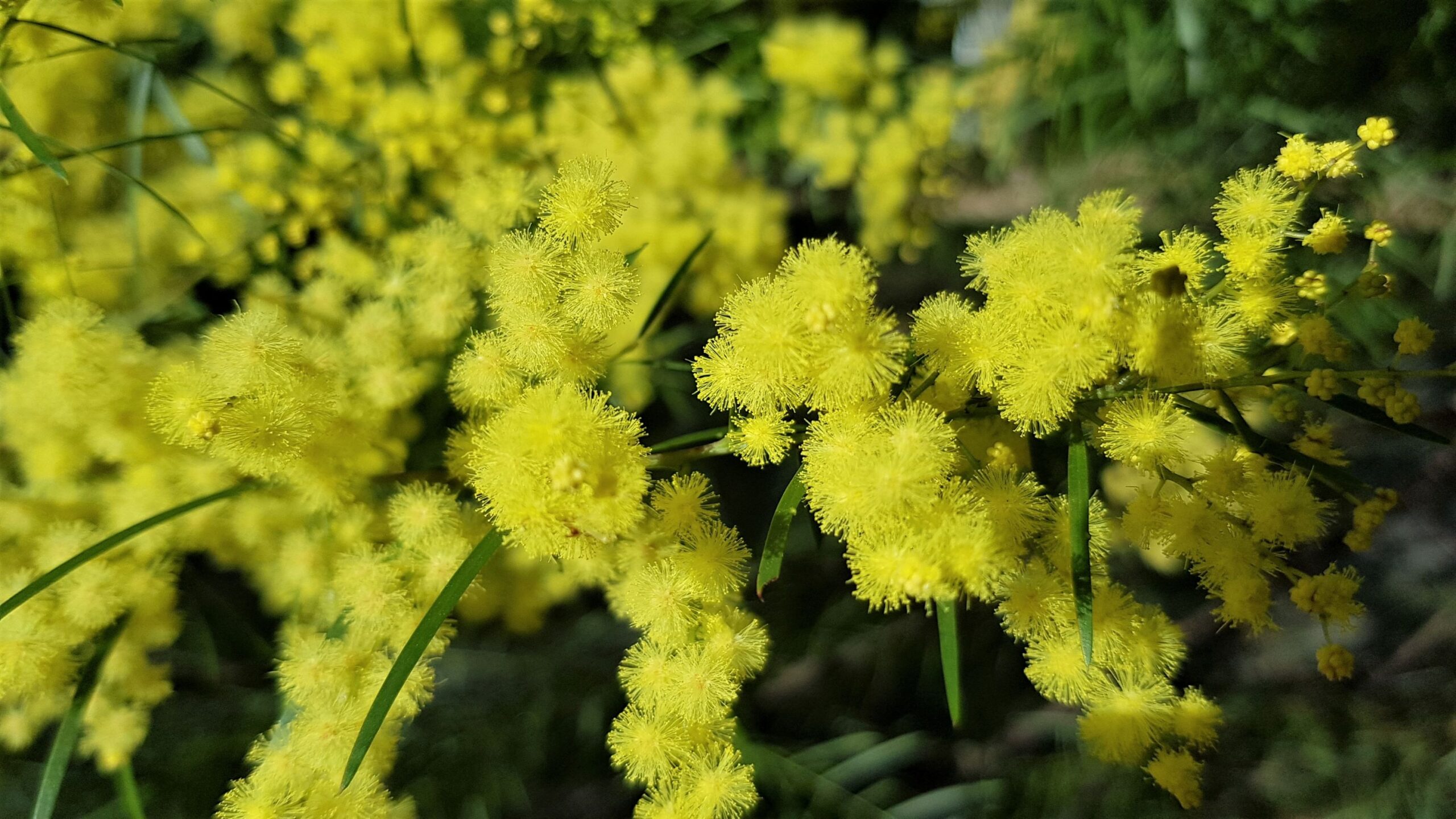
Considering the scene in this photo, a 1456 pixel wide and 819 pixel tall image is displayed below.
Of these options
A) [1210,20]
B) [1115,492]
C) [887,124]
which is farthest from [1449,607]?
[887,124]

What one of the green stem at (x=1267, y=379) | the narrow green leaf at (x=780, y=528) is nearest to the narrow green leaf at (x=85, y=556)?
the narrow green leaf at (x=780, y=528)

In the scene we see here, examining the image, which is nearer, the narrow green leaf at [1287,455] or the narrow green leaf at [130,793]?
the narrow green leaf at [1287,455]

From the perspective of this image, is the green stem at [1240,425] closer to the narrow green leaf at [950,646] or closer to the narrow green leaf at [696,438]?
the narrow green leaf at [950,646]

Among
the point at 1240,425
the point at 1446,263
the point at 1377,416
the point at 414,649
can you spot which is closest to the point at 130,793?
the point at 414,649

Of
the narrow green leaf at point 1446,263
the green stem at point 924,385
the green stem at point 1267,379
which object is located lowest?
the narrow green leaf at point 1446,263

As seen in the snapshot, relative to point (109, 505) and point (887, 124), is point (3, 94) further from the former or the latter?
point (887, 124)

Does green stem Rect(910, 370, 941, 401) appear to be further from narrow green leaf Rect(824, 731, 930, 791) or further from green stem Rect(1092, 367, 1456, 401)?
narrow green leaf Rect(824, 731, 930, 791)
